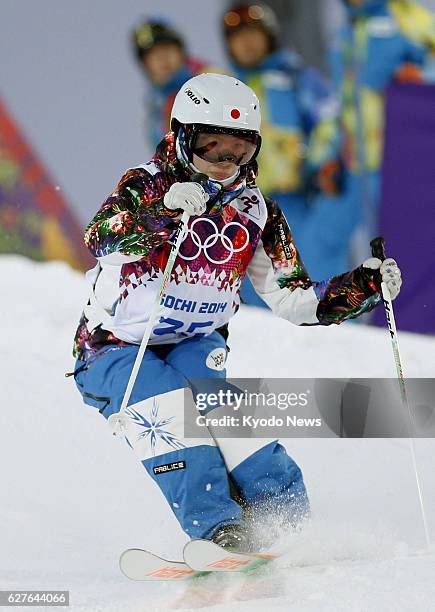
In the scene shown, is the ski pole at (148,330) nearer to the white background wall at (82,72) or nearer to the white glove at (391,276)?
the white glove at (391,276)

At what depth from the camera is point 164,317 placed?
11.8 ft

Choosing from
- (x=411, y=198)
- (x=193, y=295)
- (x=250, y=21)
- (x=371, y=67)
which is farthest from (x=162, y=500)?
(x=371, y=67)

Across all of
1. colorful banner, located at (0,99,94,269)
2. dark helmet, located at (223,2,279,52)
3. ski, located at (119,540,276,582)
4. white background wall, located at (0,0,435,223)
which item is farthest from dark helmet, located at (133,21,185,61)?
ski, located at (119,540,276,582)

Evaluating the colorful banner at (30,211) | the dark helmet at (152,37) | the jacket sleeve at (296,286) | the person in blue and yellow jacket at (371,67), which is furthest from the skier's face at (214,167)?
the colorful banner at (30,211)

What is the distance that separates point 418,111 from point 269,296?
10.1 feet

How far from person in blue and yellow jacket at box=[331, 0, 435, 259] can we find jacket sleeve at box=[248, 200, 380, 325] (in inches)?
140

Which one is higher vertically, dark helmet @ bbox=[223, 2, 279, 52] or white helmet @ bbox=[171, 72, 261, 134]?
white helmet @ bbox=[171, 72, 261, 134]

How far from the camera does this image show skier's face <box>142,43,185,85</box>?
7.47 m

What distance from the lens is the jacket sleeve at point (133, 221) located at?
11.0 feet

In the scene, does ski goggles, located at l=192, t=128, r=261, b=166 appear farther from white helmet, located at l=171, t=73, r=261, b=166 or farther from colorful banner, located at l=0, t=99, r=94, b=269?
colorful banner, located at l=0, t=99, r=94, b=269

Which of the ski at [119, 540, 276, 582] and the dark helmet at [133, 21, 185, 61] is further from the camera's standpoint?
the dark helmet at [133, 21, 185, 61]

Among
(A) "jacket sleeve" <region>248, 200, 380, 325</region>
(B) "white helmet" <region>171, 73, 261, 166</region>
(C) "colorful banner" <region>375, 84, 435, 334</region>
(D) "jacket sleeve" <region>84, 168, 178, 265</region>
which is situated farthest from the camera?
(C) "colorful banner" <region>375, 84, 435, 334</region>

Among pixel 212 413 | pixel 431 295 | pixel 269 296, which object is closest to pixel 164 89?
pixel 431 295

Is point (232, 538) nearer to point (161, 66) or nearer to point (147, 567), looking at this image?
point (147, 567)
